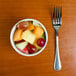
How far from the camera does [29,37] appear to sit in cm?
54

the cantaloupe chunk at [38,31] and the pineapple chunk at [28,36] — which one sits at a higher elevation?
the cantaloupe chunk at [38,31]

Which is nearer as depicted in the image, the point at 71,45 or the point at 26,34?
the point at 26,34

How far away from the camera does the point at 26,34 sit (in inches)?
21.3

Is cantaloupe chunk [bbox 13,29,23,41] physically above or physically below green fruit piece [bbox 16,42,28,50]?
above

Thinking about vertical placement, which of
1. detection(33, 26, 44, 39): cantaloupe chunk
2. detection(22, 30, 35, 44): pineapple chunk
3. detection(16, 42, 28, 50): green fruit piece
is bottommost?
detection(16, 42, 28, 50): green fruit piece

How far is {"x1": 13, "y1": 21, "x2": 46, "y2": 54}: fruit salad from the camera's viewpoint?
543 millimetres

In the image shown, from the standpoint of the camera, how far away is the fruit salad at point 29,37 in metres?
0.54

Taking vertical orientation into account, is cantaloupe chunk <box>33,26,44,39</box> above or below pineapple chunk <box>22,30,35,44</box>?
above

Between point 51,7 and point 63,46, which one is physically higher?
point 51,7

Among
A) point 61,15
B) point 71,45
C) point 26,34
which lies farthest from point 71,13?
point 26,34

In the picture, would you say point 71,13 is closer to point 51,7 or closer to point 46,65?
point 51,7

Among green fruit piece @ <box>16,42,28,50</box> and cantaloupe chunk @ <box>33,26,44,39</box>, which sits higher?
cantaloupe chunk @ <box>33,26,44,39</box>

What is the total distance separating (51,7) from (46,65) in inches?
12.4

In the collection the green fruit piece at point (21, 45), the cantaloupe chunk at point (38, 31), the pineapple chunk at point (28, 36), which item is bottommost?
the green fruit piece at point (21, 45)
